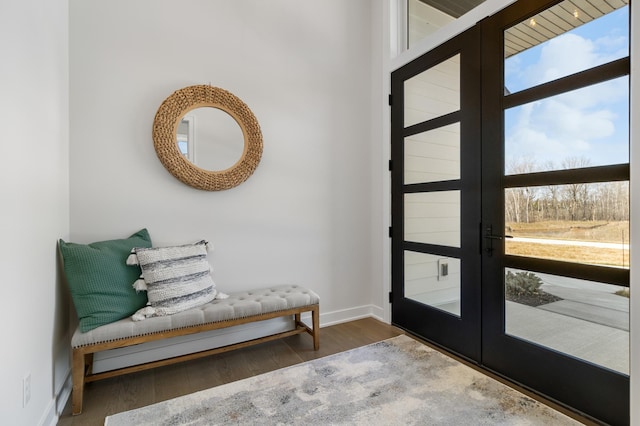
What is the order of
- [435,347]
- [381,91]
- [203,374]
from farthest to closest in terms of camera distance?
[381,91]
[435,347]
[203,374]

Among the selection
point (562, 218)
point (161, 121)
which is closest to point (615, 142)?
point (562, 218)

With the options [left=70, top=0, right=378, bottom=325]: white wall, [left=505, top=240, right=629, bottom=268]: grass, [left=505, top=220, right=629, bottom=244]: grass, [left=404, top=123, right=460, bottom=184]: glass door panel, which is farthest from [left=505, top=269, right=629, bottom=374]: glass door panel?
[left=70, top=0, right=378, bottom=325]: white wall

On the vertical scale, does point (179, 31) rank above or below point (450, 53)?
above

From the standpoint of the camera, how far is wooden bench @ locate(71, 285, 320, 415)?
1.80 metres

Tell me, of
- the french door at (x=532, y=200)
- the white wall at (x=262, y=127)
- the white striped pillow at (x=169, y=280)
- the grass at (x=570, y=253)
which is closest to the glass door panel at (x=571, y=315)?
the french door at (x=532, y=200)

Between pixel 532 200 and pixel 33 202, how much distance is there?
282cm

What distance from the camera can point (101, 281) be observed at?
1.93m

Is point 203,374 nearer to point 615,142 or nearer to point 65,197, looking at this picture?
point 65,197

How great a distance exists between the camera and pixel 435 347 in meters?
2.61

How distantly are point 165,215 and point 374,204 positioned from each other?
2025 mm

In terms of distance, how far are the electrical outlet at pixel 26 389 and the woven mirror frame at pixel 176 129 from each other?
4.73 feet

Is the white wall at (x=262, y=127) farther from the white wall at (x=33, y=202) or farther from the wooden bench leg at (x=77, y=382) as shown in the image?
the wooden bench leg at (x=77, y=382)

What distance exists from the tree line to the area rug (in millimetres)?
1122

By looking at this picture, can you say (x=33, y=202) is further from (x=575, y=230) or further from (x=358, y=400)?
(x=575, y=230)
